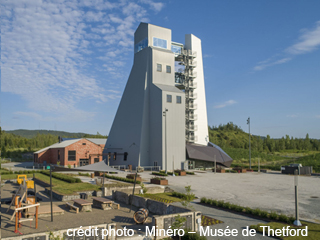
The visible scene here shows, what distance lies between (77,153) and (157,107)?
1684 cm

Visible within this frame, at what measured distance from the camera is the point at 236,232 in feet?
34.9

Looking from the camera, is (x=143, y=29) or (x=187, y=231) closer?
(x=187, y=231)

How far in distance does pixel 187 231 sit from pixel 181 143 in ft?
110

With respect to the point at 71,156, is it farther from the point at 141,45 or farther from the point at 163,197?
the point at 163,197

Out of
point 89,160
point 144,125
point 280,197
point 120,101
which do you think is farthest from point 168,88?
point 280,197

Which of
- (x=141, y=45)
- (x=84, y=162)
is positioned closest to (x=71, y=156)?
(x=84, y=162)

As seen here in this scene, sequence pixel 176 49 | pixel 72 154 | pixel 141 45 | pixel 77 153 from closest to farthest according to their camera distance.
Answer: pixel 72 154
pixel 77 153
pixel 141 45
pixel 176 49

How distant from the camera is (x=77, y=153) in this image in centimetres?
4722

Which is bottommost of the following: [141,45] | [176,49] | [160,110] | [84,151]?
[84,151]

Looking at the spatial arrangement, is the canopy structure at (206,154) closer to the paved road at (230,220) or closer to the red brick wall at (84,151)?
the red brick wall at (84,151)

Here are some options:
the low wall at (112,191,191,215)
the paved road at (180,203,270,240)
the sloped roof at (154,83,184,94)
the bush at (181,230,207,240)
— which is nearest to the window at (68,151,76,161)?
the sloped roof at (154,83,184,94)

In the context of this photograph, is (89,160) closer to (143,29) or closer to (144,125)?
(144,125)

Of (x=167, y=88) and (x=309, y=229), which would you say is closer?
(x=309, y=229)

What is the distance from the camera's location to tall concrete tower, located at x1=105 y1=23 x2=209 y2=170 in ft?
139
